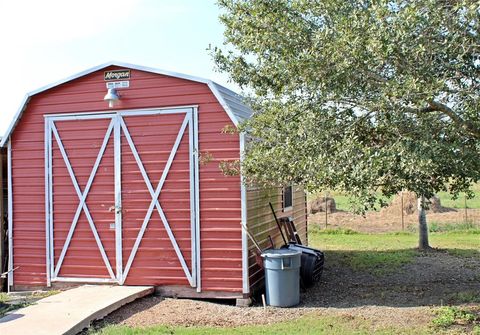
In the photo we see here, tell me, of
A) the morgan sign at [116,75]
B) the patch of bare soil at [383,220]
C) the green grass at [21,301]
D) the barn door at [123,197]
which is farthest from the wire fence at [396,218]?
the green grass at [21,301]

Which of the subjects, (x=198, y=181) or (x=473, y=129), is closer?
(x=473, y=129)

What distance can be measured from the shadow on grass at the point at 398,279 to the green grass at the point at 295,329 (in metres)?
1.18

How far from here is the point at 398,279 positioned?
33.4 feet

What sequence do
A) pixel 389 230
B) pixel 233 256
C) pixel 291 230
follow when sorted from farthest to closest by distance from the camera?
pixel 389 230, pixel 291 230, pixel 233 256

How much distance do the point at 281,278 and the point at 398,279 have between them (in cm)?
314

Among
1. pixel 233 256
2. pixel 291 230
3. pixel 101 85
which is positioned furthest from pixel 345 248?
pixel 101 85

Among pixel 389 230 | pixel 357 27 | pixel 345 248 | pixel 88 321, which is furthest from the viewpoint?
pixel 389 230

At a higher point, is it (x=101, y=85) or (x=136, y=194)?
(x=101, y=85)

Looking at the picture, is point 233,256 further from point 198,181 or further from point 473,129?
point 473,129

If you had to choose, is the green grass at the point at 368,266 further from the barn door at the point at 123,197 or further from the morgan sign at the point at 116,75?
the morgan sign at the point at 116,75

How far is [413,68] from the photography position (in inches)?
207

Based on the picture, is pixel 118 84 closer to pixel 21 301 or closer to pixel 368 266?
pixel 21 301

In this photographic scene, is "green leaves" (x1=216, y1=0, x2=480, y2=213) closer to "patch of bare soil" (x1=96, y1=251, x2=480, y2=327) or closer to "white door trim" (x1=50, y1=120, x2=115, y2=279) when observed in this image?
"patch of bare soil" (x1=96, y1=251, x2=480, y2=327)

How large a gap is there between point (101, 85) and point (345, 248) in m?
8.17
